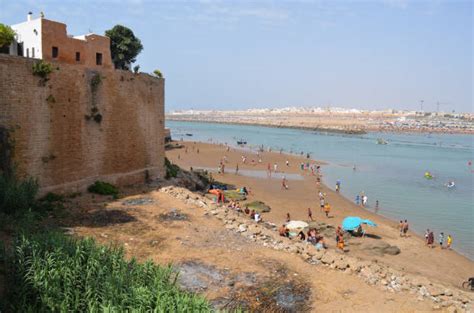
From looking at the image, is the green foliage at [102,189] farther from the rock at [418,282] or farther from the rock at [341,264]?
the rock at [418,282]

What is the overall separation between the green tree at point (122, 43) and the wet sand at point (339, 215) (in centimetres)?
1180

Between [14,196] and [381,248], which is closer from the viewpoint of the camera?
[14,196]

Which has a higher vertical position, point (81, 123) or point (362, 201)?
point (81, 123)

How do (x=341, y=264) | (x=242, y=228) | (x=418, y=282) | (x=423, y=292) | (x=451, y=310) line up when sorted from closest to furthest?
(x=451, y=310), (x=423, y=292), (x=418, y=282), (x=341, y=264), (x=242, y=228)

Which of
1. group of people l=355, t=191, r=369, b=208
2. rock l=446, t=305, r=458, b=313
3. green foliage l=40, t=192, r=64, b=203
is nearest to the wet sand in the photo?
group of people l=355, t=191, r=369, b=208

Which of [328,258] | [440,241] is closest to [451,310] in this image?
[328,258]

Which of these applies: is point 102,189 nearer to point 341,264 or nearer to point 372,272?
point 341,264

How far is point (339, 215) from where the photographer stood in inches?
968

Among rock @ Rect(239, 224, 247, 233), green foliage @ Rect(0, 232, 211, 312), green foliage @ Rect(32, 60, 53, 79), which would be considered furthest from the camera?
rock @ Rect(239, 224, 247, 233)

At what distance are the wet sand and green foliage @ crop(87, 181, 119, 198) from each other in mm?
8358

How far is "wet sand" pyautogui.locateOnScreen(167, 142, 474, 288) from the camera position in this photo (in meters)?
17.0

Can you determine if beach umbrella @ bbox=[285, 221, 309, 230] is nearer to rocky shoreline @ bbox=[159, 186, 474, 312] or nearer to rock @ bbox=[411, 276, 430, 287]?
rocky shoreline @ bbox=[159, 186, 474, 312]

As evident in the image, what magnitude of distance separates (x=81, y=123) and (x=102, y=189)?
110 inches

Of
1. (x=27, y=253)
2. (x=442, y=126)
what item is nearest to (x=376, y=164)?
(x=27, y=253)
